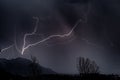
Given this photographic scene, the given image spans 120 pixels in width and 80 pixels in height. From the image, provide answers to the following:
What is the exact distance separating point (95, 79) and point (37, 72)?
41.9 metres

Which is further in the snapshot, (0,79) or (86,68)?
(0,79)

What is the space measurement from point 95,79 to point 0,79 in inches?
1681

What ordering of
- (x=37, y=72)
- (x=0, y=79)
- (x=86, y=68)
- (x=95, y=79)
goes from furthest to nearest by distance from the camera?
(x=95, y=79)
(x=0, y=79)
(x=86, y=68)
(x=37, y=72)

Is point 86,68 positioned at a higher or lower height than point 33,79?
higher

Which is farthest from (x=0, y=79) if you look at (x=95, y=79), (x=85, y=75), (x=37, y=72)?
(x=95, y=79)

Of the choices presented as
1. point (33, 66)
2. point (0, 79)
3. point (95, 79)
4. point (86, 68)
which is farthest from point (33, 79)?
point (95, 79)

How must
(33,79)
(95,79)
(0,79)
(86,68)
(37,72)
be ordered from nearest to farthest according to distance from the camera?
(33,79) → (37,72) → (86,68) → (0,79) → (95,79)

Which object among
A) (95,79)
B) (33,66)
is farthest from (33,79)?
(95,79)

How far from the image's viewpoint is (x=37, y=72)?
70438mm

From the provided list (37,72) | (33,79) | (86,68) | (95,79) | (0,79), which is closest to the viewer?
(33,79)

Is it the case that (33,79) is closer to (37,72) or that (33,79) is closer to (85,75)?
(37,72)

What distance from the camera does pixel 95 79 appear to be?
104 m

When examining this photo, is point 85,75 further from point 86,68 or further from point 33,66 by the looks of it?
point 33,66

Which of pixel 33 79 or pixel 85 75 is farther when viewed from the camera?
pixel 85 75
